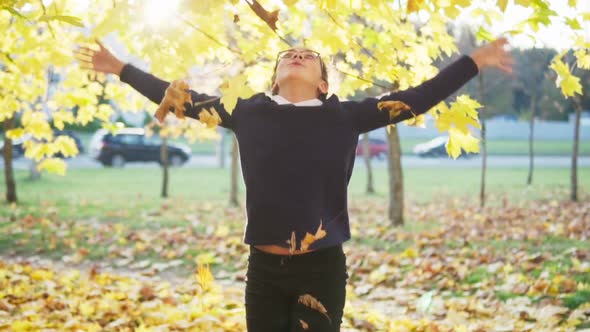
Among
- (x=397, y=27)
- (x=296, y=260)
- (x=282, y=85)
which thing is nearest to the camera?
(x=296, y=260)

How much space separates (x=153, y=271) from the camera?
6355mm

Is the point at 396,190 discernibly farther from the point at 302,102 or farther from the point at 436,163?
the point at 436,163

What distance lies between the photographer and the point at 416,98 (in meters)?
2.42

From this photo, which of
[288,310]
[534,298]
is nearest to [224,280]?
[534,298]

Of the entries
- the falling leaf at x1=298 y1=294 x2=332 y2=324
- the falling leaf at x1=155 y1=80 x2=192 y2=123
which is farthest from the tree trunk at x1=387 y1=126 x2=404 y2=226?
the falling leaf at x1=298 y1=294 x2=332 y2=324

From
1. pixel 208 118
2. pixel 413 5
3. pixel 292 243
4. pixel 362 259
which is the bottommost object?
pixel 362 259

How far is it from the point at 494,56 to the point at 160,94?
1.40 meters

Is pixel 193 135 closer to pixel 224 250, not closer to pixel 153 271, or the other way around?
pixel 224 250

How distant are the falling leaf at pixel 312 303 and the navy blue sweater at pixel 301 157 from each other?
0.20 m

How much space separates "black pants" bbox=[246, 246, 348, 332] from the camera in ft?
7.42

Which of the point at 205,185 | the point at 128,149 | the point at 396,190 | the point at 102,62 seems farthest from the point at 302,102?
the point at 128,149

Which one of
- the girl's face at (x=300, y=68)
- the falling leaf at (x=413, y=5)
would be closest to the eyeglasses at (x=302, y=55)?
the girl's face at (x=300, y=68)

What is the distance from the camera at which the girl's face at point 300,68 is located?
2.42 metres

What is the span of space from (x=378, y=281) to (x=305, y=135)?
382cm
